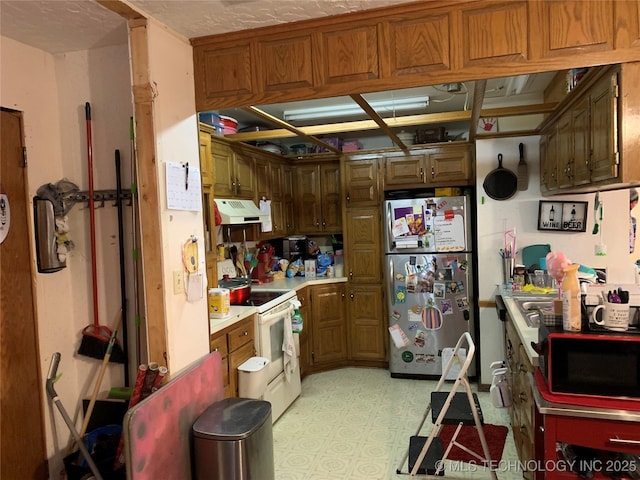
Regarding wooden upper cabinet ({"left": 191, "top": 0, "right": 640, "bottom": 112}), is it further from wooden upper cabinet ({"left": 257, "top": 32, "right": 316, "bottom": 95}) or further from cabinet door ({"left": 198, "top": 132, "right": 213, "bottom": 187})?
cabinet door ({"left": 198, "top": 132, "right": 213, "bottom": 187})

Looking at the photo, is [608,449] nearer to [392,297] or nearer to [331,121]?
[392,297]

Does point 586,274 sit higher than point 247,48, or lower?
lower

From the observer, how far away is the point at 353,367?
4684 mm

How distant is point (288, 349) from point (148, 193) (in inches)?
79.0

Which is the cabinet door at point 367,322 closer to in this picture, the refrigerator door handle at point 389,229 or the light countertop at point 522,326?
the refrigerator door handle at point 389,229

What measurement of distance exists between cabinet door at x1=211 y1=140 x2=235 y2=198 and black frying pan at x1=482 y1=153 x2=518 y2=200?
7.23ft

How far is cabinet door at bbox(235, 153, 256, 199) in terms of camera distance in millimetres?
3858

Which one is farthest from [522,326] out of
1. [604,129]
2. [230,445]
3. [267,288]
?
[267,288]

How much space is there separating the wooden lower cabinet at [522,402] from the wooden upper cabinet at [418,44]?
4.99 feet

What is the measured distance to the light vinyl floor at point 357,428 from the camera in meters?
2.79

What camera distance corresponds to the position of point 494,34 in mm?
1926

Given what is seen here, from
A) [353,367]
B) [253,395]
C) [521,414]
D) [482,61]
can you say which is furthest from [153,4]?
[353,367]

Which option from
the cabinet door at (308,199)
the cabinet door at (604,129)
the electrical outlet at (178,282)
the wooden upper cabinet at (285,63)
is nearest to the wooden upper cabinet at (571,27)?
the cabinet door at (604,129)

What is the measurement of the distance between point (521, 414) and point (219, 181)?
2643 mm
